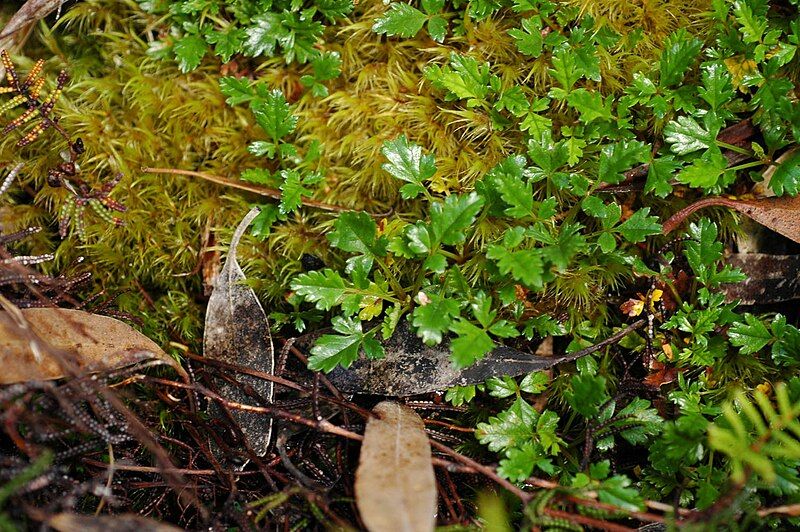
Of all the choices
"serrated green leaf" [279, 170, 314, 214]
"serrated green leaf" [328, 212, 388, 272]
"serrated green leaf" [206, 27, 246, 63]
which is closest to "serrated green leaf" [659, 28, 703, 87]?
"serrated green leaf" [328, 212, 388, 272]

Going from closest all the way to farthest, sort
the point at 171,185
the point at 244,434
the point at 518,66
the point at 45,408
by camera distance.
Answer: the point at 45,408, the point at 244,434, the point at 518,66, the point at 171,185

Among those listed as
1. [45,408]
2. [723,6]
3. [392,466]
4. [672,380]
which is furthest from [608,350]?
[45,408]

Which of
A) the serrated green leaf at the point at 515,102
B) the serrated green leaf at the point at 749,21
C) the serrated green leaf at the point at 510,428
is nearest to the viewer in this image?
the serrated green leaf at the point at 510,428

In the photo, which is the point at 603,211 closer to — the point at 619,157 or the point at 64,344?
the point at 619,157

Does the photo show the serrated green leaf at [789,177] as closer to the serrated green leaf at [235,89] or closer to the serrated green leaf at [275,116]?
the serrated green leaf at [275,116]

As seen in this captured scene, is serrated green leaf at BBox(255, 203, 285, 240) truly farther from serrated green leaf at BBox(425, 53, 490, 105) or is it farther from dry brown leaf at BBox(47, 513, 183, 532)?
dry brown leaf at BBox(47, 513, 183, 532)

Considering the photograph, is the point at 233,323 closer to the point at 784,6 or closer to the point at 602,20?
the point at 602,20

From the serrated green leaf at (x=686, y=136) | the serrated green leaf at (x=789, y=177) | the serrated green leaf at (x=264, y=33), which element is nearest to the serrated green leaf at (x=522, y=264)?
the serrated green leaf at (x=686, y=136)
